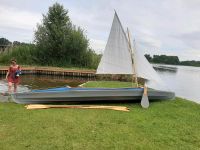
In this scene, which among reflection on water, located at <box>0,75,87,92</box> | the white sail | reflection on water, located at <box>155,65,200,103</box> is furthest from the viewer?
reflection on water, located at <box>155,65,200,103</box>

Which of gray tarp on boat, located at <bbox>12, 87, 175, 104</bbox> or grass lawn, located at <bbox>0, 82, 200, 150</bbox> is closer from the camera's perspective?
grass lawn, located at <bbox>0, 82, 200, 150</bbox>

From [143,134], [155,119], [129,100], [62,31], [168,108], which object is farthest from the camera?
[62,31]

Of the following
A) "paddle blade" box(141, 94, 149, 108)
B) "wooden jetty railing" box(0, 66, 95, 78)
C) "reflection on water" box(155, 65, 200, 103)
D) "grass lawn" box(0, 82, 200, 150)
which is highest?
"wooden jetty railing" box(0, 66, 95, 78)

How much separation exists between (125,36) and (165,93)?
3884mm

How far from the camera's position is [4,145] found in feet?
25.7

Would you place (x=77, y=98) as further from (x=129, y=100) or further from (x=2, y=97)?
(x=2, y=97)

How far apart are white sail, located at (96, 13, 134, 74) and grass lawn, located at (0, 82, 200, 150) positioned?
11.0 feet

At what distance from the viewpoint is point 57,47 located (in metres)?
56.2

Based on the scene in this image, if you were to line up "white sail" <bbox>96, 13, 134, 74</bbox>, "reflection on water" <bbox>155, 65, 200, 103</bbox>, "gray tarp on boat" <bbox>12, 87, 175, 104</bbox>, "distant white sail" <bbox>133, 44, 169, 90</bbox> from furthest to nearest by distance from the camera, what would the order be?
"reflection on water" <bbox>155, 65, 200, 103</bbox> < "white sail" <bbox>96, 13, 134, 74</bbox> < "distant white sail" <bbox>133, 44, 169, 90</bbox> < "gray tarp on boat" <bbox>12, 87, 175, 104</bbox>

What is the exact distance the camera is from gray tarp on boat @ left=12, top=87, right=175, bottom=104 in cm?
1433

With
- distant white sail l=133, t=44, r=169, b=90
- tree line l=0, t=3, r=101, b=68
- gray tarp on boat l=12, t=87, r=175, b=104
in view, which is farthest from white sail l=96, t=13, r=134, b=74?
tree line l=0, t=3, r=101, b=68

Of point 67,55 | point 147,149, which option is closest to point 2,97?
point 147,149

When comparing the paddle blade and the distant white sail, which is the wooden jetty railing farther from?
Answer: the paddle blade

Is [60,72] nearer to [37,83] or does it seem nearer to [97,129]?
[37,83]
